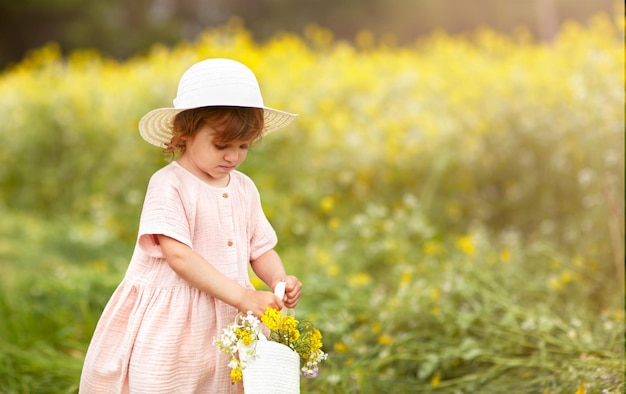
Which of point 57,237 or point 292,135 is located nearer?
point 57,237

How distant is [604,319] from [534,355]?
445mm

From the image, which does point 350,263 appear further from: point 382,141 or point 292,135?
point 292,135

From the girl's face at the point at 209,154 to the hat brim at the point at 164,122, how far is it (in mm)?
72

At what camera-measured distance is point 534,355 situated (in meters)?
2.58

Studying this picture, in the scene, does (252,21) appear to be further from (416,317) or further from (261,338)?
(261,338)

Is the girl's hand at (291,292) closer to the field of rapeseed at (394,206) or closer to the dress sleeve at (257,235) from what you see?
the dress sleeve at (257,235)

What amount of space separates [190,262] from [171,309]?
13 cm

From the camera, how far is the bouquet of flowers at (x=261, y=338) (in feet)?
5.42

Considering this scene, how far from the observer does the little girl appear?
68.6 inches

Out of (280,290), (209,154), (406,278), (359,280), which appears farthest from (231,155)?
(359,280)

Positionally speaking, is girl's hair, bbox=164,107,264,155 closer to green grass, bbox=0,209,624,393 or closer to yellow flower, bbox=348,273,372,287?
green grass, bbox=0,209,624,393

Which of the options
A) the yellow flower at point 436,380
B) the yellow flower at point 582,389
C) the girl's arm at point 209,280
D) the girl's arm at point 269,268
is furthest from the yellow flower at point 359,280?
the girl's arm at point 209,280

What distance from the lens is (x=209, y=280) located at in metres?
1.74

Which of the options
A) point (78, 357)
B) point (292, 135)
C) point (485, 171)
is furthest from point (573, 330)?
point (292, 135)
